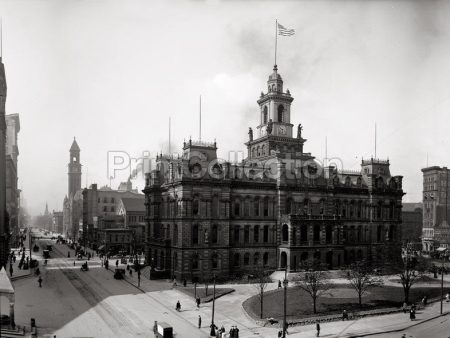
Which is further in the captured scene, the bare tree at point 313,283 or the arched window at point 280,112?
the arched window at point 280,112

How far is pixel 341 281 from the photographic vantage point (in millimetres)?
61719

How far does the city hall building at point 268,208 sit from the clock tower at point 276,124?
178 millimetres

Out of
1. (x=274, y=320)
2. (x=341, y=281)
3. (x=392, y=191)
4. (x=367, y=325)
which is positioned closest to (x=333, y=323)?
(x=367, y=325)

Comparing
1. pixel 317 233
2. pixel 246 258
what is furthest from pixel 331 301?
pixel 317 233

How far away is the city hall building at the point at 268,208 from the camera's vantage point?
6119 cm

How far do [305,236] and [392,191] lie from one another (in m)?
21.2

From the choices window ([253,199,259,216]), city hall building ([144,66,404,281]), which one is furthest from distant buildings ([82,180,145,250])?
window ([253,199,259,216])

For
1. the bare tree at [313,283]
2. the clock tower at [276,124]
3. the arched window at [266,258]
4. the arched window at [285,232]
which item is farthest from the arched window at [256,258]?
the clock tower at [276,124]

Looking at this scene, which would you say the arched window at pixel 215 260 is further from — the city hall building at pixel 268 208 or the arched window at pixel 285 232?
the arched window at pixel 285 232

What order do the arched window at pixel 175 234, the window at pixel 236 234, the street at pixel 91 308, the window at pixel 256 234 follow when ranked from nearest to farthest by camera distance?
the street at pixel 91 308 < the arched window at pixel 175 234 < the window at pixel 236 234 < the window at pixel 256 234

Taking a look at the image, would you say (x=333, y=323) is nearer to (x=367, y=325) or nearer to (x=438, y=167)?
(x=367, y=325)

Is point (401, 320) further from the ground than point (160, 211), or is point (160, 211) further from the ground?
point (160, 211)

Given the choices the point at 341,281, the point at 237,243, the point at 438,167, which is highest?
the point at 438,167

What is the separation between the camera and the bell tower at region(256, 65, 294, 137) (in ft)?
250
